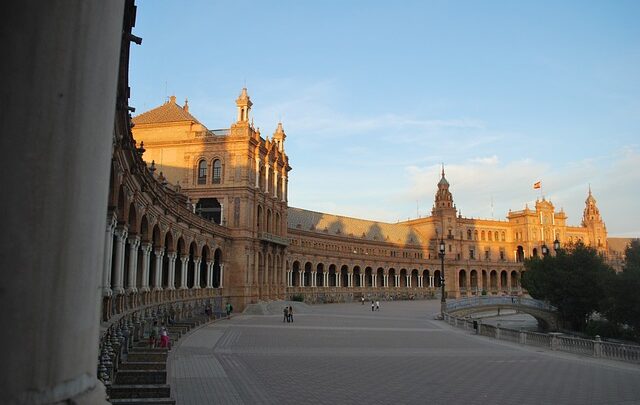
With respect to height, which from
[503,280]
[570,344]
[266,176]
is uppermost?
[266,176]

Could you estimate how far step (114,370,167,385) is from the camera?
1181 centimetres

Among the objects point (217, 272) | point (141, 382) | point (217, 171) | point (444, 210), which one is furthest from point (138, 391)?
point (444, 210)

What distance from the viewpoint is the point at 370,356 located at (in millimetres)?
21031

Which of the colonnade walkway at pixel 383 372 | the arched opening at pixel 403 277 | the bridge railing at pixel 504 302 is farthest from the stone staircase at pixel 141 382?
the arched opening at pixel 403 277

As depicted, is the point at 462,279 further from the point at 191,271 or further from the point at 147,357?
the point at 147,357

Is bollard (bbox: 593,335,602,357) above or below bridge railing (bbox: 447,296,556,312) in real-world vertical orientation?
below

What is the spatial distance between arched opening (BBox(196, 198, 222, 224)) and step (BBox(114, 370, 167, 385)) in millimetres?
41699

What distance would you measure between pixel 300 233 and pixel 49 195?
80.1 meters

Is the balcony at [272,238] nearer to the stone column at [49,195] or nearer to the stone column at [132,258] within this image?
the stone column at [132,258]

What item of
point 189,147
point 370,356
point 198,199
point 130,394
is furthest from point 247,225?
point 130,394

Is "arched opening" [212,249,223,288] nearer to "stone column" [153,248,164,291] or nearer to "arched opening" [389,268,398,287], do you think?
"stone column" [153,248,164,291]

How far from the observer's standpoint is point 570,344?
24859 millimetres

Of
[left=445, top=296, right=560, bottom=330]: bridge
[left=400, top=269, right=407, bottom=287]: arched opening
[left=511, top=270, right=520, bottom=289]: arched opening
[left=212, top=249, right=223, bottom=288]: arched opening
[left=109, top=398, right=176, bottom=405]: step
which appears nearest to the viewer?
[left=109, top=398, right=176, bottom=405]: step

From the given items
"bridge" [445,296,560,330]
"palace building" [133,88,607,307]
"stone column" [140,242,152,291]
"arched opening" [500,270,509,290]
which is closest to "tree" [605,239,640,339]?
"palace building" [133,88,607,307]
